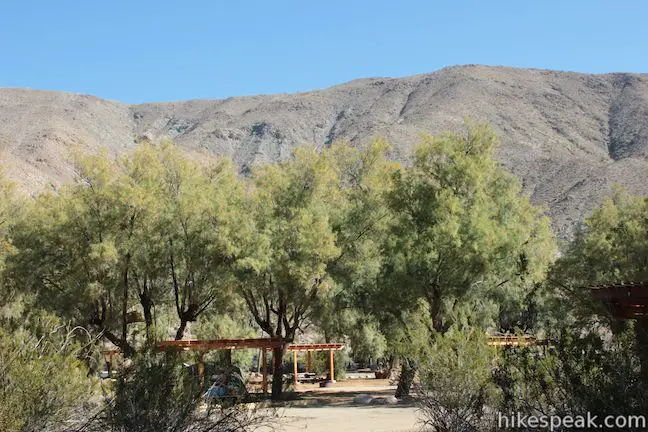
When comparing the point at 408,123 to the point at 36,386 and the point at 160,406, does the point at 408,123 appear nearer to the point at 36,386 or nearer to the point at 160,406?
the point at 160,406

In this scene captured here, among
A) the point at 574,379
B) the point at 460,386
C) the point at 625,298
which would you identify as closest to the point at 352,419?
the point at 460,386

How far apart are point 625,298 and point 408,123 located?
83.3m

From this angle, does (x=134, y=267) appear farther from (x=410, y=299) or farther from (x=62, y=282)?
(x=410, y=299)

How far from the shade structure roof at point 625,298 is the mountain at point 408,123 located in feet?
174

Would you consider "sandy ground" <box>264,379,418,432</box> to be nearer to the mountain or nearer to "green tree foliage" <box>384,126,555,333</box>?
"green tree foliage" <box>384,126,555,333</box>

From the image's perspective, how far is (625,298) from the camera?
405 inches

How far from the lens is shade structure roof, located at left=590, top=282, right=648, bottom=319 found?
396 inches

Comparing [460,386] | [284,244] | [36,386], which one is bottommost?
[460,386]

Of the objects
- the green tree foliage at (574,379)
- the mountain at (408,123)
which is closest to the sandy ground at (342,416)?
the green tree foliage at (574,379)

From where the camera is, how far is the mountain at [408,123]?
241 ft

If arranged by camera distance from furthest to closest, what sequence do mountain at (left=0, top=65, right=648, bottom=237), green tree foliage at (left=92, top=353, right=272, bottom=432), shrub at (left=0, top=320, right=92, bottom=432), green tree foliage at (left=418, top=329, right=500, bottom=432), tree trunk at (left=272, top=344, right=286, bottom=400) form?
mountain at (left=0, top=65, right=648, bottom=237), tree trunk at (left=272, top=344, right=286, bottom=400), green tree foliage at (left=418, top=329, right=500, bottom=432), green tree foliage at (left=92, top=353, right=272, bottom=432), shrub at (left=0, top=320, right=92, bottom=432)

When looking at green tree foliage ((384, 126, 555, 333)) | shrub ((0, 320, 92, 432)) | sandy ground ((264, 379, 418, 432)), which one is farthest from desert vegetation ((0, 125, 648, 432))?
shrub ((0, 320, 92, 432))

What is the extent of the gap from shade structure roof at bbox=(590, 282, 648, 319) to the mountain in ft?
174

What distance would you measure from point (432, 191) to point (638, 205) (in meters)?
10.6
